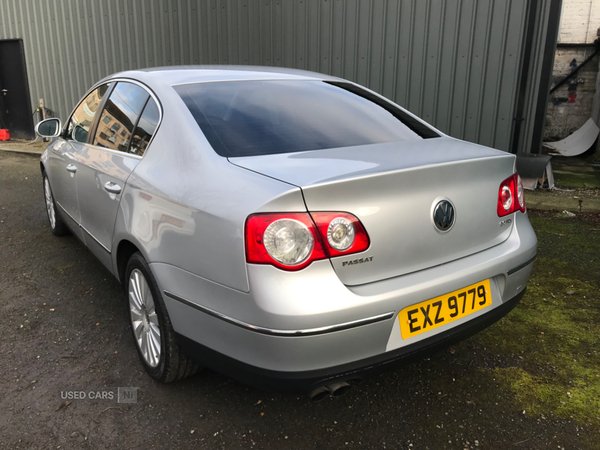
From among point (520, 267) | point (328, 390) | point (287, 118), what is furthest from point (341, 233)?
point (520, 267)

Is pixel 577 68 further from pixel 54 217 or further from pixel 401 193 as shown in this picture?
pixel 401 193

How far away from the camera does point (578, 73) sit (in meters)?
11.4

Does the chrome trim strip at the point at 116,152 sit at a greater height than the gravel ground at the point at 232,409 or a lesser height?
greater

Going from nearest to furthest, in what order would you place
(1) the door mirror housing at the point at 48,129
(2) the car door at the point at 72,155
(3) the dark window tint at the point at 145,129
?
(3) the dark window tint at the point at 145,129
(2) the car door at the point at 72,155
(1) the door mirror housing at the point at 48,129

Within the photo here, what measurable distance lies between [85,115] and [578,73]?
11498 millimetres

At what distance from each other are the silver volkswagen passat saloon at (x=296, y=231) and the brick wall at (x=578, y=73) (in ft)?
35.3

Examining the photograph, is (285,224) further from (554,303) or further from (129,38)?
(129,38)

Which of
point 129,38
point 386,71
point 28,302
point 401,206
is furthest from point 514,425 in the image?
point 129,38

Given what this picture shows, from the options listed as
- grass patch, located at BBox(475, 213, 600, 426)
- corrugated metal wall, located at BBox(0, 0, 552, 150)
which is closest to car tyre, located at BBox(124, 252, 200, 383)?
grass patch, located at BBox(475, 213, 600, 426)

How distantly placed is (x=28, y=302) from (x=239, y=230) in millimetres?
2295

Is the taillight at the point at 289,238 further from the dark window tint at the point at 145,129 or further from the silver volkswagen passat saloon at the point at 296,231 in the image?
the dark window tint at the point at 145,129

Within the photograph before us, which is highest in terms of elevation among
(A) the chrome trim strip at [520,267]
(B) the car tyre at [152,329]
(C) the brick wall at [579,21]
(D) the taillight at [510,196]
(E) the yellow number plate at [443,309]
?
(C) the brick wall at [579,21]

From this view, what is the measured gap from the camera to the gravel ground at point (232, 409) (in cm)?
201

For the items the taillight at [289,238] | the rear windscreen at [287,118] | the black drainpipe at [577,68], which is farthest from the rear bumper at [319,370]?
the black drainpipe at [577,68]
